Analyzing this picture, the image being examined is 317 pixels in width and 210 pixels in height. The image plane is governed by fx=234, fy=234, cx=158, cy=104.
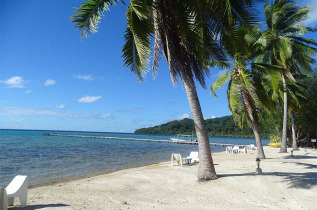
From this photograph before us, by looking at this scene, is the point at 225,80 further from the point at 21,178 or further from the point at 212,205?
the point at 21,178

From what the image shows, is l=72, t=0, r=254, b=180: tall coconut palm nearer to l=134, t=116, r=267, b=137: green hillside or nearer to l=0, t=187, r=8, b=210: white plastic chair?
l=0, t=187, r=8, b=210: white plastic chair

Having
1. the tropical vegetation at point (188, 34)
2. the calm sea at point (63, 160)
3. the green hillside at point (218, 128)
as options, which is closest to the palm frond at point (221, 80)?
the tropical vegetation at point (188, 34)

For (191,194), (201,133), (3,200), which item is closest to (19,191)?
(3,200)

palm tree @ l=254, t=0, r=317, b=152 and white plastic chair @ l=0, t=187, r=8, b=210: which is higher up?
palm tree @ l=254, t=0, r=317, b=152

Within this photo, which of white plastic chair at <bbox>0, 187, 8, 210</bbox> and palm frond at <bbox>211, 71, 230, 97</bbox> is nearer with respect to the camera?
white plastic chair at <bbox>0, 187, 8, 210</bbox>

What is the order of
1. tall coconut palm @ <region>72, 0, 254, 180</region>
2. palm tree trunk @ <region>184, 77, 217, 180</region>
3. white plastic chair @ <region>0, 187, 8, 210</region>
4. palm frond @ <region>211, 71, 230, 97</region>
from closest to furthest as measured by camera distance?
white plastic chair @ <region>0, 187, 8, 210</region>, tall coconut palm @ <region>72, 0, 254, 180</region>, palm tree trunk @ <region>184, 77, 217, 180</region>, palm frond @ <region>211, 71, 230, 97</region>

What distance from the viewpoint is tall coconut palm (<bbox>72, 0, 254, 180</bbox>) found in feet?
21.9

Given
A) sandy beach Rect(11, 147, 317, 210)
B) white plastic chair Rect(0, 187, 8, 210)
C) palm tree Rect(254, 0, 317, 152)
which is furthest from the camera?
palm tree Rect(254, 0, 317, 152)

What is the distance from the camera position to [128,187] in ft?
25.0

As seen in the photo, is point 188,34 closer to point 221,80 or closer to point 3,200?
point 3,200

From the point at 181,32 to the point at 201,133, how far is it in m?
3.31

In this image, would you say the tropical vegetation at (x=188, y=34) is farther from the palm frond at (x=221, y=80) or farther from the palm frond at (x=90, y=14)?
the palm frond at (x=221, y=80)

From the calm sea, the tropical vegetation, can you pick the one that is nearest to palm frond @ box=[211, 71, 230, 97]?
the tropical vegetation

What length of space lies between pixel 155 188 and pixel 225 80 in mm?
9222
